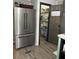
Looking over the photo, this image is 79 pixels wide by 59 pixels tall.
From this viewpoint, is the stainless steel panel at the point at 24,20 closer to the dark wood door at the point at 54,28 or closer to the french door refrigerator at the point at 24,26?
the french door refrigerator at the point at 24,26

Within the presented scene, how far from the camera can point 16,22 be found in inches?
156

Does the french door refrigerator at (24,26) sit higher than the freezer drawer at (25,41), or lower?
higher

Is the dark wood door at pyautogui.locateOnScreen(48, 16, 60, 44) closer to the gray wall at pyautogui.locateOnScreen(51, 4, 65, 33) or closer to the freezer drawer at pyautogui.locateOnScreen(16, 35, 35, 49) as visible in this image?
the gray wall at pyautogui.locateOnScreen(51, 4, 65, 33)

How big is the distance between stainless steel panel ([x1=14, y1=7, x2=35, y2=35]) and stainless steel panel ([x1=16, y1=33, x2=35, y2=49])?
212mm

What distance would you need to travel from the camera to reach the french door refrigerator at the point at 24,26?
3957 millimetres

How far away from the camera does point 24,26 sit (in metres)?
4.15

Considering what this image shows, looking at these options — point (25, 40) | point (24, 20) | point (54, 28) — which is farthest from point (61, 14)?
point (25, 40)

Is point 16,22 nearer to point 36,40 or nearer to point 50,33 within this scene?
point 36,40

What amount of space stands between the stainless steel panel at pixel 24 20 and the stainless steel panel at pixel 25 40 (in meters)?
0.21

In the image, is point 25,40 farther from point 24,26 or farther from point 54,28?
point 54,28

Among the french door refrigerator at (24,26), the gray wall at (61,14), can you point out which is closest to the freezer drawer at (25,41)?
the french door refrigerator at (24,26)
